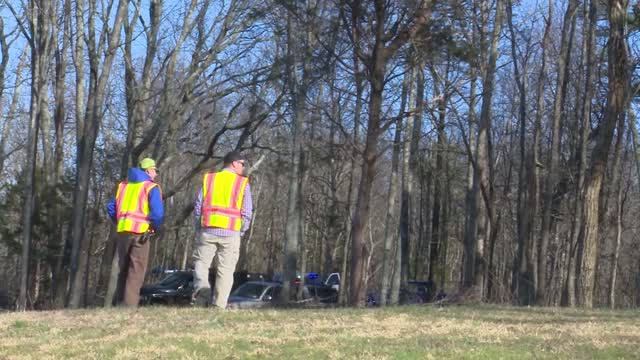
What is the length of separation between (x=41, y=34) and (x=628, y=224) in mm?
40648

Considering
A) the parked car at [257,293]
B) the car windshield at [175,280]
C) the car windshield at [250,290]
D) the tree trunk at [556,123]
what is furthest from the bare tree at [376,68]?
the tree trunk at [556,123]

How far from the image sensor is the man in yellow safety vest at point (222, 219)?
33.8 ft

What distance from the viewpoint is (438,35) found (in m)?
17.1

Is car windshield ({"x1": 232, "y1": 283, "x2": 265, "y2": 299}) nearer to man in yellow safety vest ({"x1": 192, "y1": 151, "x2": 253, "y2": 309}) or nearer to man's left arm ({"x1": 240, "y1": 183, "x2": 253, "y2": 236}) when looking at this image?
man in yellow safety vest ({"x1": 192, "y1": 151, "x2": 253, "y2": 309})

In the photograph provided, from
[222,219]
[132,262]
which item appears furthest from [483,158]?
[222,219]

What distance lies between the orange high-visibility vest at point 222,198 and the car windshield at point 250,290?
17936mm

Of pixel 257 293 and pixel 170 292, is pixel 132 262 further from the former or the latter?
pixel 170 292

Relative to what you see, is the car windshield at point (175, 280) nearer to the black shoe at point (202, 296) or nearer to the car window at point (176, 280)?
the car window at point (176, 280)

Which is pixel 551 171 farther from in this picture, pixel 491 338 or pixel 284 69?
pixel 491 338

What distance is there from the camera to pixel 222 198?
33.7 ft

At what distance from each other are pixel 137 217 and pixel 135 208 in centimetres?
12

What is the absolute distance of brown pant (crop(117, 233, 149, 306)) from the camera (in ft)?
35.7

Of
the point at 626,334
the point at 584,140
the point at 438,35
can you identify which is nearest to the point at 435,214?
the point at 584,140

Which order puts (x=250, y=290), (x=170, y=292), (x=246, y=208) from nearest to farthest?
(x=246, y=208)
(x=250, y=290)
(x=170, y=292)
